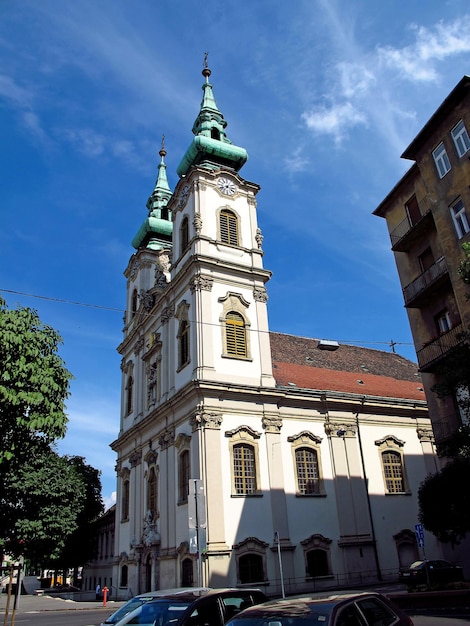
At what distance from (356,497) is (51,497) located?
19734 mm

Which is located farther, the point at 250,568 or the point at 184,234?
the point at 184,234

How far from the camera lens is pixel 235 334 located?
2798 centimetres

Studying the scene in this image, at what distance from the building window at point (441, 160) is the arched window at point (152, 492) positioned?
20419mm

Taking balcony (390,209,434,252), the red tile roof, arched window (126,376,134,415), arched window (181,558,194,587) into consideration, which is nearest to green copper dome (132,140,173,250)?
arched window (126,376,134,415)

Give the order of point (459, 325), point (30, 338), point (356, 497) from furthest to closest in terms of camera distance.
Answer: point (356, 497)
point (459, 325)
point (30, 338)

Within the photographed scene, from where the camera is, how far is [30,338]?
1392cm

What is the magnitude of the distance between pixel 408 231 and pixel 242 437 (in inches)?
462

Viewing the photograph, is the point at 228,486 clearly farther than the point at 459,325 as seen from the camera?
Yes

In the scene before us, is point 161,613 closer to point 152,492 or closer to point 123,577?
point 152,492

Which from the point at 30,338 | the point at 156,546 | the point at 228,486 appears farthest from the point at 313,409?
the point at 30,338

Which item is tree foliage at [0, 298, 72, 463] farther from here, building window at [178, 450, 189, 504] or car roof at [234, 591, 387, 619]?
building window at [178, 450, 189, 504]

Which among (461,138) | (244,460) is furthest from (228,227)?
(461,138)

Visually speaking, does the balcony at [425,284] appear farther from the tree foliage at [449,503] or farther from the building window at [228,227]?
the building window at [228,227]

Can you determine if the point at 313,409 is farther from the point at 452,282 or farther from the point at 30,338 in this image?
the point at 30,338
